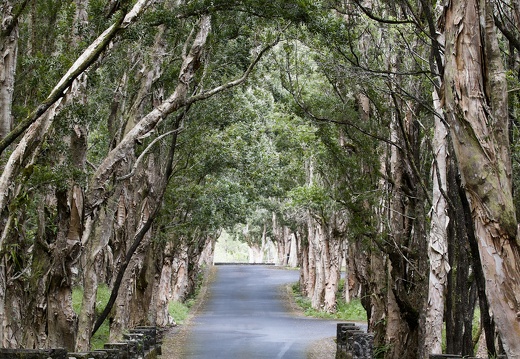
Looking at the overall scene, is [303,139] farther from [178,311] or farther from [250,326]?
[178,311]

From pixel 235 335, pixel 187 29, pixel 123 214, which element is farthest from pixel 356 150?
pixel 235 335

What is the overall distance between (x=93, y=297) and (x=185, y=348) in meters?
10.1

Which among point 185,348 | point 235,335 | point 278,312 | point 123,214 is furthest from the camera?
point 278,312

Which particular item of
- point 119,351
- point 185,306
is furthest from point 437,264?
point 185,306

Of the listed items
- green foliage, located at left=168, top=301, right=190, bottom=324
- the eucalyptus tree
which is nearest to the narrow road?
green foliage, located at left=168, top=301, right=190, bottom=324

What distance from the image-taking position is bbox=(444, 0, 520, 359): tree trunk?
604cm

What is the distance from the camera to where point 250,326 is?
3338cm

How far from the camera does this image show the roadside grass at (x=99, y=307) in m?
25.2

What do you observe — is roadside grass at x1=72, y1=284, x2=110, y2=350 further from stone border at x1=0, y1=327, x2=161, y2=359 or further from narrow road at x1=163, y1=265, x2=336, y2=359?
stone border at x1=0, y1=327, x2=161, y2=359

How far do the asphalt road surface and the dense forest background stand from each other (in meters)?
3.00

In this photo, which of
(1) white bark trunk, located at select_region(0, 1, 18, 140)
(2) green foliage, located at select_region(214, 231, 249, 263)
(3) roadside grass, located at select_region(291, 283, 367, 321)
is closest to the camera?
(1) white bark trunk, located at select_region(0, 1, 18, 140)

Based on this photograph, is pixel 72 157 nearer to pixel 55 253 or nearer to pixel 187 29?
pixel 55 253

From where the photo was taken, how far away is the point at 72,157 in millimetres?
13672

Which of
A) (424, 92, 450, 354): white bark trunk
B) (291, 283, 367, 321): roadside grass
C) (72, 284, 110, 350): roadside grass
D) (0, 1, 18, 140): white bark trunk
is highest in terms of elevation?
(0, 1, 18, 140): white bark trunk
